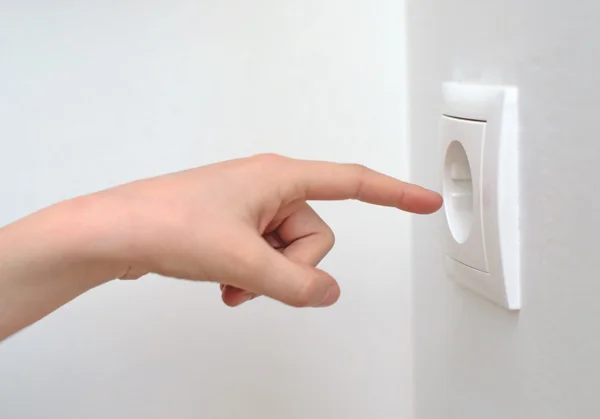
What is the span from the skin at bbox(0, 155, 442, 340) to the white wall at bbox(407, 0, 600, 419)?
0.14m

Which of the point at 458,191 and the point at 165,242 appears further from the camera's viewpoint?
the point at 458,191

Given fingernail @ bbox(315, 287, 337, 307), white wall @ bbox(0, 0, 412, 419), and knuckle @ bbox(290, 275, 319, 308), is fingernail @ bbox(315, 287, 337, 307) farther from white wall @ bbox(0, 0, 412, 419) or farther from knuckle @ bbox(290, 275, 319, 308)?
white wall @ bbox(0, 0, 412, 419)

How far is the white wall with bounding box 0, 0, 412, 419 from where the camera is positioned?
693mm

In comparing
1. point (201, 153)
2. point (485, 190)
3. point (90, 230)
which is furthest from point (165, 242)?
point (201, 153)

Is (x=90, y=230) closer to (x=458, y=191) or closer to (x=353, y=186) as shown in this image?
(x=353, y=186)

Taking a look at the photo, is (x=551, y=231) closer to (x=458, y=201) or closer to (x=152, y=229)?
(x=458, y=201)

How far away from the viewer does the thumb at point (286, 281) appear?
1.21ft

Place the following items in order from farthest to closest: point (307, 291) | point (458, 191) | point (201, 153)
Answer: point (201, 153), point (458, 191), point (307, 291)

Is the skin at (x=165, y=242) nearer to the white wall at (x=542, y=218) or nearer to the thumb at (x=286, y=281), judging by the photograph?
the thumb at (x=286, y=281)

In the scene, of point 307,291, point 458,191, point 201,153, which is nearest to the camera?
point 307,291

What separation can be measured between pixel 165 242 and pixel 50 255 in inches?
2.9

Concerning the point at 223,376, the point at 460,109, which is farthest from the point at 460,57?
the point at 223,376

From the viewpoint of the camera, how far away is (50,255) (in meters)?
0.38

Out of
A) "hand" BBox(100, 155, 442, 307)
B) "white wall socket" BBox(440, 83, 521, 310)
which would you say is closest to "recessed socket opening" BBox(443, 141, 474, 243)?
"white wall socket" BBox(440, 83, 521, 310)
